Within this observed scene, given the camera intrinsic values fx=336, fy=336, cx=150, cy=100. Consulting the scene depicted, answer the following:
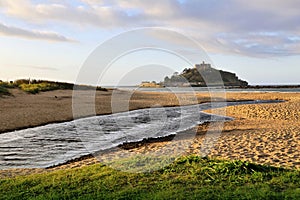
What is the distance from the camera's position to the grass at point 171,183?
6488mm

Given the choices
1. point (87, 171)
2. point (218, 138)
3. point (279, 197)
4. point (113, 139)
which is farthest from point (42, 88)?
point (279, 197)

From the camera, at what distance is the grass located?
6488 mm

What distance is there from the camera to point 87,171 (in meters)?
8.48

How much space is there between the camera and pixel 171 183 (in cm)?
719

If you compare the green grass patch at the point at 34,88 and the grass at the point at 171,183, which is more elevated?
the green grass patch at the point at 34,88

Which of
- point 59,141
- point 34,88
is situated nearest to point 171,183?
point 59,141

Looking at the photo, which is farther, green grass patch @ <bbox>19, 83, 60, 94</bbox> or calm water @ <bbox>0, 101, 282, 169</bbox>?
green grass patch @ <bbox>19, 83, 60, 94</bbox>

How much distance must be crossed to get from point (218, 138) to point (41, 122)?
40.2 feet

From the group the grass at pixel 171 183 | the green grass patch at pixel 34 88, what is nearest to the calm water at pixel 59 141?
the grass at pixel 171 183

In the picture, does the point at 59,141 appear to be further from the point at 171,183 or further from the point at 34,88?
the point at 34,88

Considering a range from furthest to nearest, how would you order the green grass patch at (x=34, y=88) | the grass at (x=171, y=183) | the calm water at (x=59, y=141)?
the green grass patch at (x=34, y=88) < the calm water at (x=59, y=141) < the grass at (x=171, y=183)

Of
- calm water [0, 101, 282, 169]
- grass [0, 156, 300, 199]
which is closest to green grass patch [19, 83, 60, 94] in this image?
calm water [0, 101, 282, 169]

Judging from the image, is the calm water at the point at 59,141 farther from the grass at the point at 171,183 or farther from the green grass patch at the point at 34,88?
the green grass patch at the point at 34,88

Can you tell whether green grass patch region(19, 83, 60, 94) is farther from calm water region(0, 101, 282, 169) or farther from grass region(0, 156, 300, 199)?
grass region(0, 156, 300, 199)
